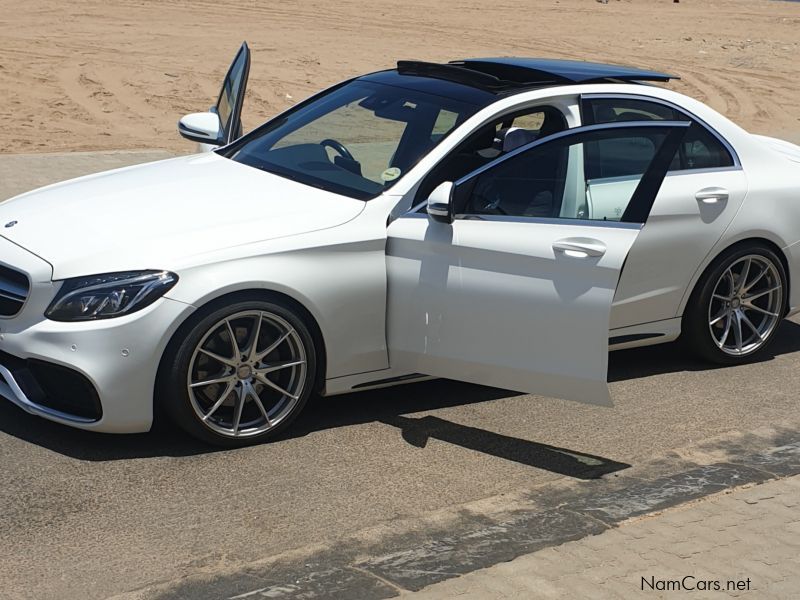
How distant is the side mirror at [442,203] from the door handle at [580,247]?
508 mm

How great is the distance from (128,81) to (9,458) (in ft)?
40.3

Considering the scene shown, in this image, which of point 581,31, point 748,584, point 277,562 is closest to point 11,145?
point 277,562

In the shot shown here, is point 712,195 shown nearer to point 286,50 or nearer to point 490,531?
point 490,531

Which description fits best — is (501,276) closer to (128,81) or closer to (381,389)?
(381,389)

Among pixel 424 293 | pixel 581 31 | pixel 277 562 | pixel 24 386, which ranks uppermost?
pixel 581 31

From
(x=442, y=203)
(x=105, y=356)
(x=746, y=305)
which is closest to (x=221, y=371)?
(x=105, y=356)

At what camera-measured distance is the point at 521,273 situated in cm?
544

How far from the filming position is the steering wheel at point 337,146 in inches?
244

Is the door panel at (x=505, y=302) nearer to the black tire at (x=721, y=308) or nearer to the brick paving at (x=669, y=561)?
the brick paving at (x=669, y=561)

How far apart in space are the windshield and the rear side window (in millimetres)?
729

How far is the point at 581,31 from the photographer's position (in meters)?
26.8

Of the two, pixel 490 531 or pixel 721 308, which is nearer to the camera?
pixel 490 531

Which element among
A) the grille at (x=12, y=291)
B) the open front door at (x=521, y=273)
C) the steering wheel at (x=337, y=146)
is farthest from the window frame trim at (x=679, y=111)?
the grille at (x=12, y=291)

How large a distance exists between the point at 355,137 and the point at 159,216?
4.87 feet
